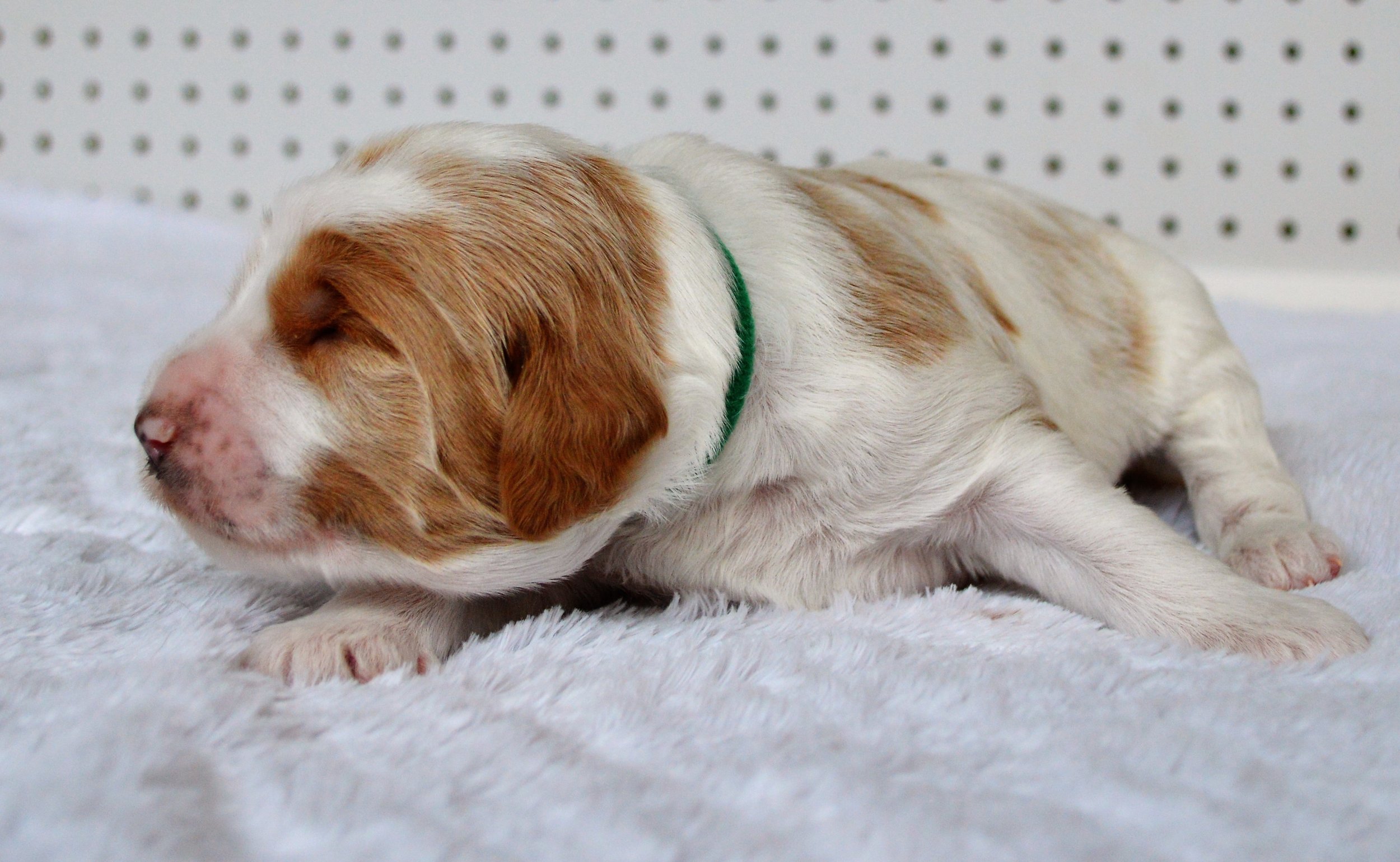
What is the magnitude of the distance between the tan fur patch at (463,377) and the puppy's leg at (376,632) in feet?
0.44

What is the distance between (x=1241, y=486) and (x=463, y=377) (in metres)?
1.30

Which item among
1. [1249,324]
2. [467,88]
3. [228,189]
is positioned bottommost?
[1249,324]

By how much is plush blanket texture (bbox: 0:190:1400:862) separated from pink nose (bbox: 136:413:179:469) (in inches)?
8.1

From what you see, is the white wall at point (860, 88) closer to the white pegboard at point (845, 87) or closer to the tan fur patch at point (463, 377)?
the white pegboard at point (845, 87)

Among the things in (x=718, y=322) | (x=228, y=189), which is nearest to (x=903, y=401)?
(x=718, y=322)

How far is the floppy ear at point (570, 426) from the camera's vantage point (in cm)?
117

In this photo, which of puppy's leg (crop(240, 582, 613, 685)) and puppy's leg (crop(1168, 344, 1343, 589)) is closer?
puppy's leg (crop(240, 582, 613, 685))

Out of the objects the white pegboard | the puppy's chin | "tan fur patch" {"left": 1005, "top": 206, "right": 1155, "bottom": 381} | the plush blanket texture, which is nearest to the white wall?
the white pegboard

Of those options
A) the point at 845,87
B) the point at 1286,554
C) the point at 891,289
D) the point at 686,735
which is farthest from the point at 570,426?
the point at 845,87

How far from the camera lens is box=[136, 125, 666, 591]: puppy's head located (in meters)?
1.18

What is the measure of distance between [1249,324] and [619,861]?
3.01 metres

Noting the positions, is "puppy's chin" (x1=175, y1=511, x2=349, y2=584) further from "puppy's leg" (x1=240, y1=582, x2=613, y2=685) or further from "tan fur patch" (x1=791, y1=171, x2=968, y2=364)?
"tan fur patch" (x1=791, y1=171, x2=968, y2=364)

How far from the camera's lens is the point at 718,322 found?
1286 mm

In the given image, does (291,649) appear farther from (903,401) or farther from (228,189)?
(228,189)
